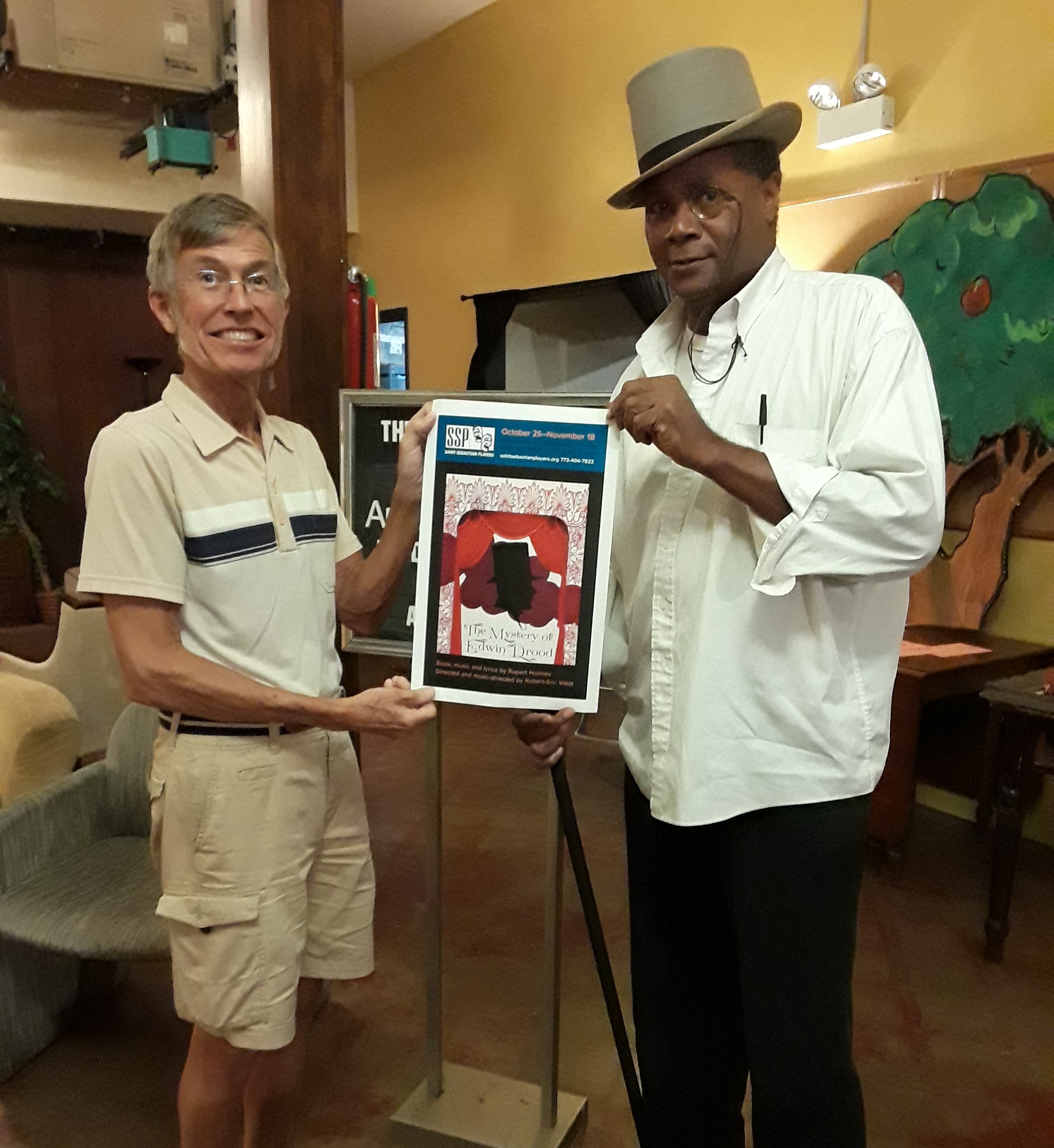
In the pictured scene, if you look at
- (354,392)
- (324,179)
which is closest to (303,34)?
(324,179)

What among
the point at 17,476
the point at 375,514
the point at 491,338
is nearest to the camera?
the point at 375,514

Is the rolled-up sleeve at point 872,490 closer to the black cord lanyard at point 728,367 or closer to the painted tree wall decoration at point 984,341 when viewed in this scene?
the black cord lanyard at point 728,367

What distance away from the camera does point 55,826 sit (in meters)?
2.04

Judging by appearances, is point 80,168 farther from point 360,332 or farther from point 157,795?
point 157,795

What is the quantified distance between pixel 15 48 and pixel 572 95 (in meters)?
2.34

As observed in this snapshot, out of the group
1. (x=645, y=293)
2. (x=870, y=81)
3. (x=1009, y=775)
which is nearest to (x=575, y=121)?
(x=645, y=293)

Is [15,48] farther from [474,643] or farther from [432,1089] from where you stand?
[432,1089]

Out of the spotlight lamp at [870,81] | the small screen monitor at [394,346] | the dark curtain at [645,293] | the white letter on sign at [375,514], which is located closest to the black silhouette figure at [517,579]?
the white letter on sign at [375,514]

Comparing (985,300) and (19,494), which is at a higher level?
(985,300)

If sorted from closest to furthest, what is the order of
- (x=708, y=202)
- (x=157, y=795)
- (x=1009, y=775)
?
(x=708, y=202)
(x=157, y=795)
(x=1009, y=775)

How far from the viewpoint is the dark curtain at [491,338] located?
15.8 ft

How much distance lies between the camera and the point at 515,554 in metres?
1.20

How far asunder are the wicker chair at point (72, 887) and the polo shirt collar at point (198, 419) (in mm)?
1013

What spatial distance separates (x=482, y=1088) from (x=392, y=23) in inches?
200
